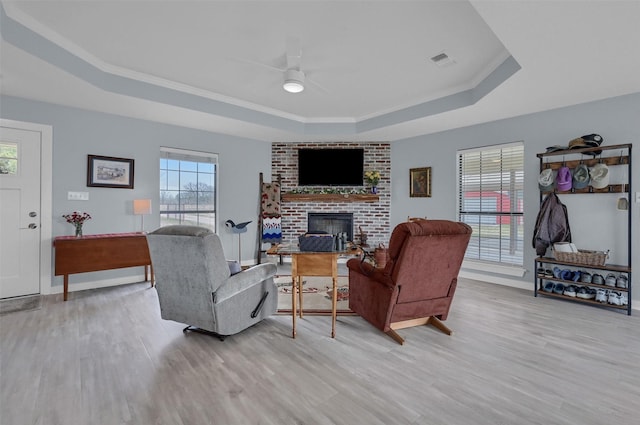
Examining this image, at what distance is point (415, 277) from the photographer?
104 inches

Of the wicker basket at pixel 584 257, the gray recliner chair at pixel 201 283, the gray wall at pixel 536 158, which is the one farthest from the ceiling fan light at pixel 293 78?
the wicker basket at pixel 584 257

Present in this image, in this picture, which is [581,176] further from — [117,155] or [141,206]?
[117,155]

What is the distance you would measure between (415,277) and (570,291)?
2585 mm

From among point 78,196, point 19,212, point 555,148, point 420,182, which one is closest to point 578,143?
point 555,148

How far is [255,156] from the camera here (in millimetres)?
6066

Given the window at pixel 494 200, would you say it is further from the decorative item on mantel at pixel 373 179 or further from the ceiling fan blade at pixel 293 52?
the ceiling fan blade at pixel 293 52

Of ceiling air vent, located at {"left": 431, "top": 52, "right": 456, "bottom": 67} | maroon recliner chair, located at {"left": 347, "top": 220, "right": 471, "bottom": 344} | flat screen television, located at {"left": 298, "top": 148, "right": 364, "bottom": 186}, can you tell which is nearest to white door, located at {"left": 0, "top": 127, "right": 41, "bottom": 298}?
flat screen television, located at {"left": 298, "top": 148, "right": 364, "bottom": 186}

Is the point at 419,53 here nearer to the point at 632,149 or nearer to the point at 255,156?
the point at 632,149

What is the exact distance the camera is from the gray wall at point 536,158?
3.65 meters

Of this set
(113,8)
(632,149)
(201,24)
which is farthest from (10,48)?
(632,149)

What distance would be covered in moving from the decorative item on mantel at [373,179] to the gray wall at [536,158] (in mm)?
415

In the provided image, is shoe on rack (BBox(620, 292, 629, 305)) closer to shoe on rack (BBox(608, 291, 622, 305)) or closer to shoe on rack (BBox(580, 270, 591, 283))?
shoe on rack (BBox(608, 291, 622, 305))

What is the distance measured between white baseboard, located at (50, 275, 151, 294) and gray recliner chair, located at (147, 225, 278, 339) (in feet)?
7.40

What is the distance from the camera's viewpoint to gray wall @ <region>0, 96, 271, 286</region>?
4043mm
